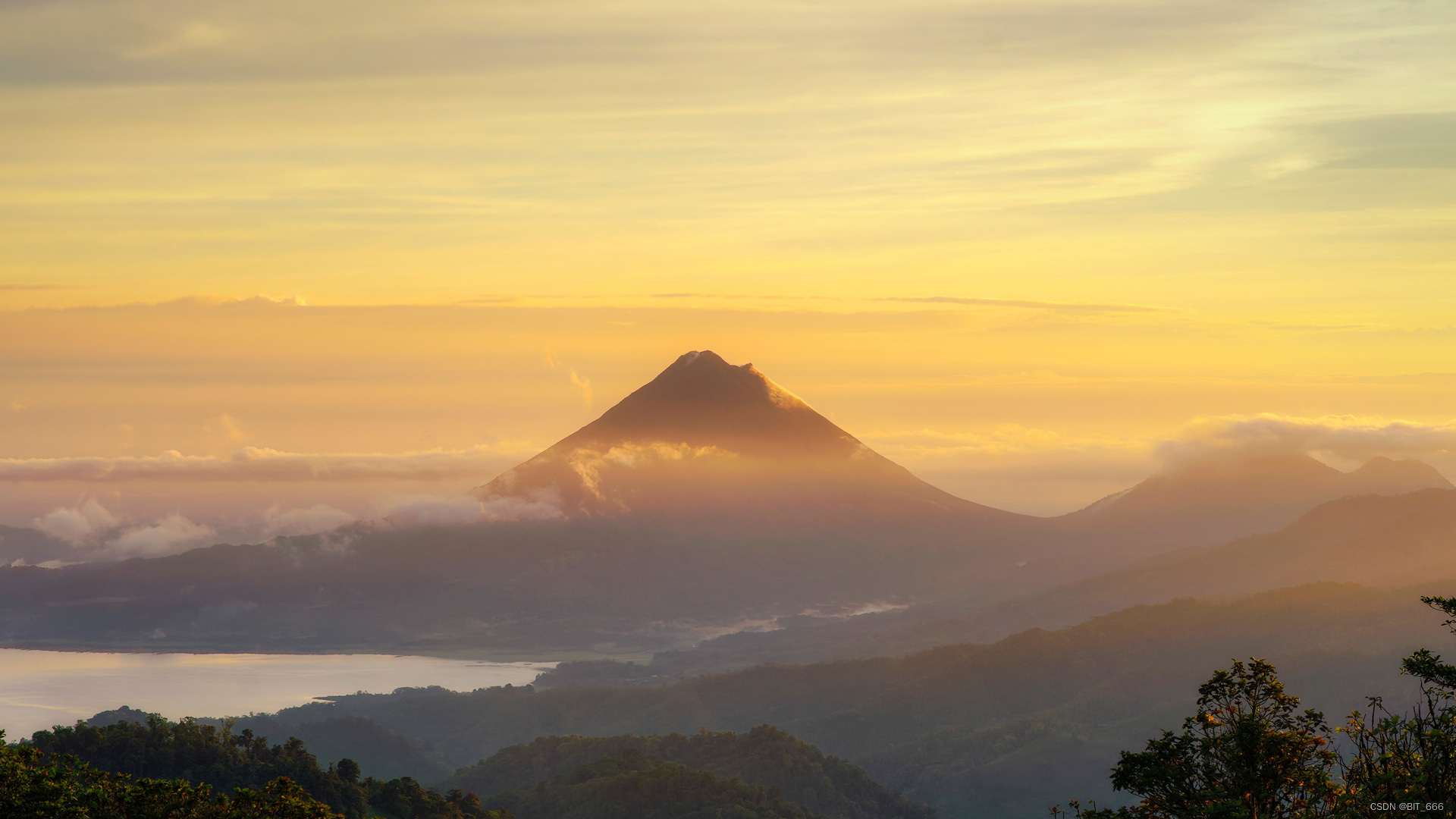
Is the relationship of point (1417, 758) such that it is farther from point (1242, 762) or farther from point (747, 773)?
point (747, 773)

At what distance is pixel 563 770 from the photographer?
15712 cm

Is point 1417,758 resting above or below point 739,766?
above

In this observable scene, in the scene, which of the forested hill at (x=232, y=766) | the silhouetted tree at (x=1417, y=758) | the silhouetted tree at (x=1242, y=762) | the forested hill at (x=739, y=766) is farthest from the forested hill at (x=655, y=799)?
the silhouetted tree at (x=1417, y=758)

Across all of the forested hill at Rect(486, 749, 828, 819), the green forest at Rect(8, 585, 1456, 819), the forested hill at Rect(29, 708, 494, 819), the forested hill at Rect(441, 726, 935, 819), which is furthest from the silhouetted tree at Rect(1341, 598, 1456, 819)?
the forested hill at Rect(441, 726, 935, 819)

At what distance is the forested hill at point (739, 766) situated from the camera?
14975cm

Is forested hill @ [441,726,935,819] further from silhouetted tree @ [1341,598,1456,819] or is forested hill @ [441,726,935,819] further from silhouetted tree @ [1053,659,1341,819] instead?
silhouetted tree @ [1341,598,1456,819]

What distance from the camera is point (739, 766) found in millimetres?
153125

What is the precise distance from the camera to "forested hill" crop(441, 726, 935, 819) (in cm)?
14975

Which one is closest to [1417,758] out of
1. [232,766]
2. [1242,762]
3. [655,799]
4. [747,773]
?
[1242,762]

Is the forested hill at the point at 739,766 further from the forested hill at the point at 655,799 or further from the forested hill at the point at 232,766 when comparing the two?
the forested hill at the point at 232,766

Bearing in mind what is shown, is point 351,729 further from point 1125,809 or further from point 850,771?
point 1125,809

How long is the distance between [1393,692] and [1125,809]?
629 ft

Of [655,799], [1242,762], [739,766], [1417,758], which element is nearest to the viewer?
[1417,758]

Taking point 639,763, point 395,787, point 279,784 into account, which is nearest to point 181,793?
point 279,784
